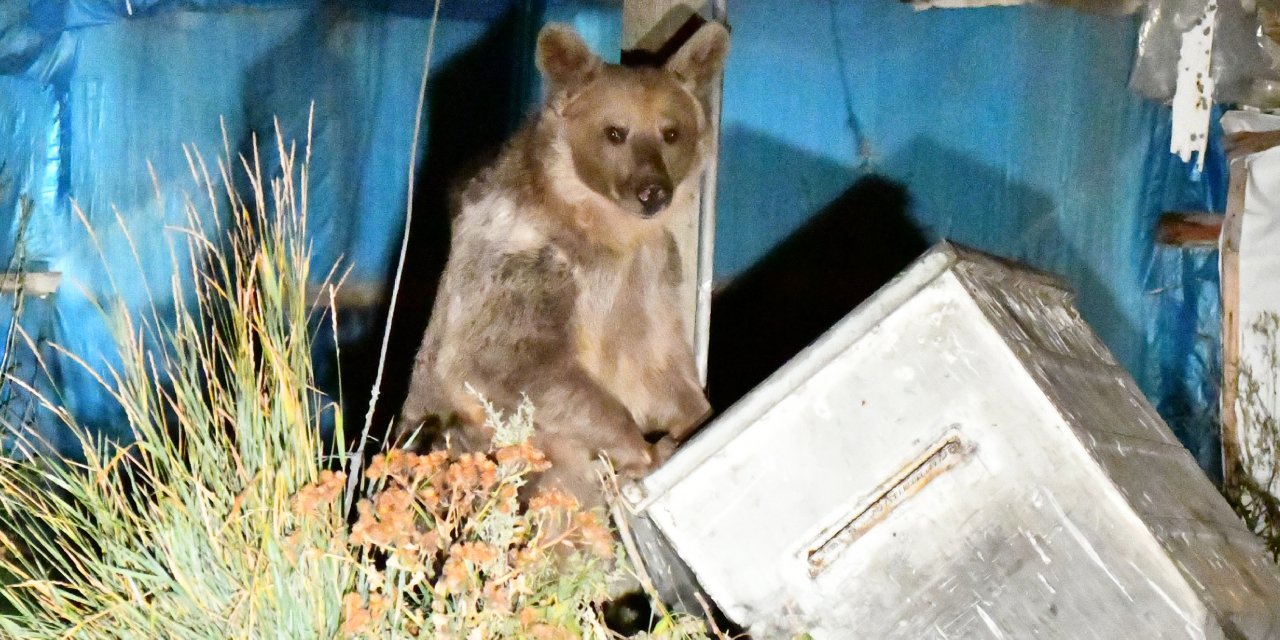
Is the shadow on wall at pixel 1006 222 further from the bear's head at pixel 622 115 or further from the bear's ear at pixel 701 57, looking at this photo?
the bear's head at pixel 622 115

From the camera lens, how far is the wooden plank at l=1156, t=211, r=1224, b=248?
569 centimetres

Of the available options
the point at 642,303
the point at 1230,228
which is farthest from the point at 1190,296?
the point at 642,303

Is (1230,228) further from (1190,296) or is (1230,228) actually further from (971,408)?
(971,408)

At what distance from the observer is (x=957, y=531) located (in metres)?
2.85

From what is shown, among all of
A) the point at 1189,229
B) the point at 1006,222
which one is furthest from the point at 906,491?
the point at 1189,229

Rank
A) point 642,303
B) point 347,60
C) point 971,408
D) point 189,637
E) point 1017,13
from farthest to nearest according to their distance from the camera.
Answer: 1. point 1017,13
2. point 347,60
3. point 642,303
4. point 189,637
5. point 971,408

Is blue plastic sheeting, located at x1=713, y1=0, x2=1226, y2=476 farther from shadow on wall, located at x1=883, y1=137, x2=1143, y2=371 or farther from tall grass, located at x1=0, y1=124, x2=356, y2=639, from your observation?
tall grass, located at x1=0, y1=124, x2=356, y2=639

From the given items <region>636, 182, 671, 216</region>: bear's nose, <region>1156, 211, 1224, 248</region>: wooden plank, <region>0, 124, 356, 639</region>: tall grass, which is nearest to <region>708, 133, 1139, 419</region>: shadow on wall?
<region>1156, 211, 1224, 248</region>: wooden plank

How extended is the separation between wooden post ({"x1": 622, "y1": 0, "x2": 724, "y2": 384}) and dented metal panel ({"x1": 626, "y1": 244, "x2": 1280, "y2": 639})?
5.68 feet

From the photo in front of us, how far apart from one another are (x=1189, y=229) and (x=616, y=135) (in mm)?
2953

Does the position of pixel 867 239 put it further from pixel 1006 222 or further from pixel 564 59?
pixel 564 59

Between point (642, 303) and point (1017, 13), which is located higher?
point (1017, 13)

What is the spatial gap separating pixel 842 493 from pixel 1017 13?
343 cm

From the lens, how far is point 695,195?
4586mm
